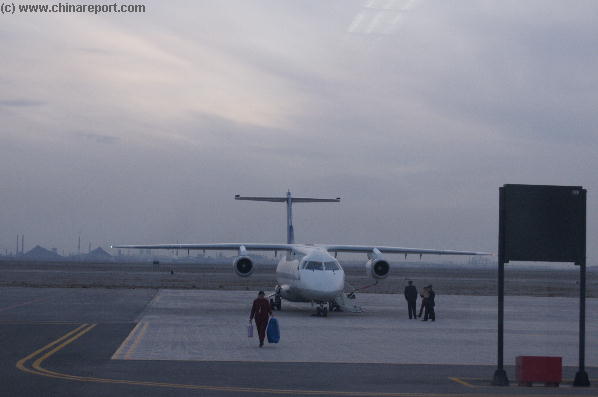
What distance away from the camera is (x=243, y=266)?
38.9 metres

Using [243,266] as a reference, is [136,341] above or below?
below

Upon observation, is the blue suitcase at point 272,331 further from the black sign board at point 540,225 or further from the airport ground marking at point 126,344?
the black sign board at point 540,225

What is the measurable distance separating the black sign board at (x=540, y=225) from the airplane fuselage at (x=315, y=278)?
17250 millimetres

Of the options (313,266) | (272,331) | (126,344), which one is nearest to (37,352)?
(126,344)

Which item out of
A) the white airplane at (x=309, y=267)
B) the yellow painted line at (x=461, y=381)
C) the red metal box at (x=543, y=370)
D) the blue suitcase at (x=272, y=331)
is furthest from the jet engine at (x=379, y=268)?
the red metal box at (x=543, y=370)

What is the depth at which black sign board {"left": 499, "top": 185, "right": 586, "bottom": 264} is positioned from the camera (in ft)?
54.1

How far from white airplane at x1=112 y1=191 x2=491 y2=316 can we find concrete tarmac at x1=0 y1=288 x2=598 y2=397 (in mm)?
1015

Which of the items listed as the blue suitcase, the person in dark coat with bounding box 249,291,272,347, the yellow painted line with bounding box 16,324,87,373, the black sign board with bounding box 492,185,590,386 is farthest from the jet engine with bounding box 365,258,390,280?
the black sign board with bounding box 492,185,590,386

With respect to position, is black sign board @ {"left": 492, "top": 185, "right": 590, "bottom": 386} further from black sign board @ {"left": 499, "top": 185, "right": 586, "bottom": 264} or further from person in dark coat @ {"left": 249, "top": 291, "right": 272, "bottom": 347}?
person in dark coat @ {"left": 249, "top": 291, "right": 272, "bottom": 347}

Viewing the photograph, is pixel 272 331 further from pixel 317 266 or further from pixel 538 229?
pixel 317 266

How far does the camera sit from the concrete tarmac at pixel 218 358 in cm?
1491

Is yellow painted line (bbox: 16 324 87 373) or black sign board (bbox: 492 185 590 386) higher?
black sign board (bbox: 492 185 590 386)

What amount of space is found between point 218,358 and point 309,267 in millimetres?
14607

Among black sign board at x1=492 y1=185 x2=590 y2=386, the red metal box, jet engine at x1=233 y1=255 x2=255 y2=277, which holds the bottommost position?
the red metal box
